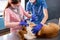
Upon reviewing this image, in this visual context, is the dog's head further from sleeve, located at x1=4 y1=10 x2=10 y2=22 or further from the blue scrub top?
the blue scrub top

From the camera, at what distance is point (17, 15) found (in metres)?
1.43

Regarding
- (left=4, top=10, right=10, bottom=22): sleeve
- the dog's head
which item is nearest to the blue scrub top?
(left=4, top=10, right=10, bottom=22): sleeve

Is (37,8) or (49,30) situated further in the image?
(37,8)

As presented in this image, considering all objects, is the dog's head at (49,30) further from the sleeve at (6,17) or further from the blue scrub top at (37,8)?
the blue scrub top at (37,8)

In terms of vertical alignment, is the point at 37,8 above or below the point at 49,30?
above

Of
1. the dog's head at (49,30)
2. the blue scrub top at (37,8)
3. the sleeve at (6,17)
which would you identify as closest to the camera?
the dog's head at (49,30)

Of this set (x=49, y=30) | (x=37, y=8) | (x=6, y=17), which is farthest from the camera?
(x=37, y=8)

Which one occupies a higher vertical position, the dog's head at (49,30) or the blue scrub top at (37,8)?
the blue scrub top at (37,8)

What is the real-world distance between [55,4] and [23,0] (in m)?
0.71

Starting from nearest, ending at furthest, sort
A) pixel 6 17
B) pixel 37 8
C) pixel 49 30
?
pixel 49 30
pixel 6 17
pixel 37 8

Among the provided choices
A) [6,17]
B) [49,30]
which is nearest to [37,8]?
[6,17]

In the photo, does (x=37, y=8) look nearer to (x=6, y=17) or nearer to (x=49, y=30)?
(x=6, y=17)

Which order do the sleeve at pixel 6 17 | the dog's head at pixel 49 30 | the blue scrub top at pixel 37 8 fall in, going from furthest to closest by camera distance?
1. the blue scrub top at pixel 37 8
2. the sleeve at pixel 6 17
3. the dog's head at pixel 49 30

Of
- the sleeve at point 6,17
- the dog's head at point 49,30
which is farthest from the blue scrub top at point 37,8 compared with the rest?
the dog's head at point 49,30
